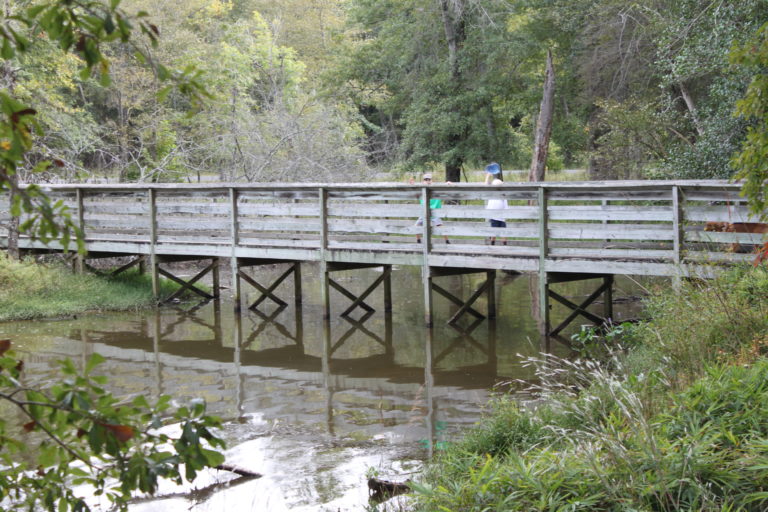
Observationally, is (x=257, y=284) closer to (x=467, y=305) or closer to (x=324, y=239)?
(x=324, y=239)

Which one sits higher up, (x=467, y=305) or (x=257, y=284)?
(x=257, y=284)

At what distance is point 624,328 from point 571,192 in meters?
2.98

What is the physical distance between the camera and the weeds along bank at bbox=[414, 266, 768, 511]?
421 centimetres

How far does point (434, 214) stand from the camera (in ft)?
42.5

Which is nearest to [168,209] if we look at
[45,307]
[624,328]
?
[45,307]

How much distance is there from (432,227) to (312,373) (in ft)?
10.8

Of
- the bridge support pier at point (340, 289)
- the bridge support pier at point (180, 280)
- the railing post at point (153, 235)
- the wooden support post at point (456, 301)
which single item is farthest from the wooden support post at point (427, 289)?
the railing post at point (153, 235)

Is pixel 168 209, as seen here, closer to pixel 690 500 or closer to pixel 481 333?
pixel 481 333

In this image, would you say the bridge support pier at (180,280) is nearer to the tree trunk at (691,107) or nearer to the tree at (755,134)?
the tree trunk at (691,107)

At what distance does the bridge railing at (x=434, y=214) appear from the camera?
1037 cm

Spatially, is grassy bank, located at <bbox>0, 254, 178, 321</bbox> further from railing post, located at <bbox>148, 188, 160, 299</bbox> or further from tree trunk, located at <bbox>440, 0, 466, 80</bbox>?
tree trunk, located at <bbox>440, 0, 466, 80</bbox>

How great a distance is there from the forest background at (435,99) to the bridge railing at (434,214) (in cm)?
268

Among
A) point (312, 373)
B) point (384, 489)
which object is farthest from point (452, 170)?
point (384, 489)

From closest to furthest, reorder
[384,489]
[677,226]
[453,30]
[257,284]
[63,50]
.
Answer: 1. [63,50]
2. [384,489]
3. [677,226]
4. [257,284]
5. [453,30]
